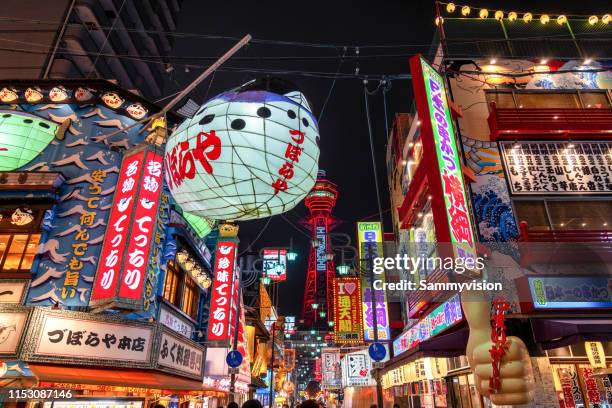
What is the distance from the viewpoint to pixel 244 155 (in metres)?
5.05

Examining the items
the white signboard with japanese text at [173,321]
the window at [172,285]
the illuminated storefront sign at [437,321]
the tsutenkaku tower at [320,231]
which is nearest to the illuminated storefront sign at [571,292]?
the illuminated storefront sign at [437,321]

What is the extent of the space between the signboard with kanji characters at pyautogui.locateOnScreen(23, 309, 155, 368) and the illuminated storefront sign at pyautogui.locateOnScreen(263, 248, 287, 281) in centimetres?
2054

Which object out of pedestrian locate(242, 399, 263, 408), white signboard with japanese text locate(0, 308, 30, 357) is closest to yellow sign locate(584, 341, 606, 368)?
pedestrian locate(242, 399, 263, 408)

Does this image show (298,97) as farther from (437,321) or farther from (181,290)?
(181,290)

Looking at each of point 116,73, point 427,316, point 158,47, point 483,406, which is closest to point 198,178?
point 483,406

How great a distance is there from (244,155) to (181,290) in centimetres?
1269

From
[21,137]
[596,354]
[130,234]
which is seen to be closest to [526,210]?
[596,354]

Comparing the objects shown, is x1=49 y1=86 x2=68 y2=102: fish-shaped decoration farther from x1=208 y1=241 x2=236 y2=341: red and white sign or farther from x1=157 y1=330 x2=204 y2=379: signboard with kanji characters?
x1=157 y1=330 x2=204 y2=379: signboard with kanji characters

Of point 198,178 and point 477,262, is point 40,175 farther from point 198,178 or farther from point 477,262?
point 477,262

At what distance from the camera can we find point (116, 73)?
39.8 metres

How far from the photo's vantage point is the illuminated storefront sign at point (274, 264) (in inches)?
1257

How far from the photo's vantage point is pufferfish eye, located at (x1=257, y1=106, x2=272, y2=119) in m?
5.27

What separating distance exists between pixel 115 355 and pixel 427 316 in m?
11.1

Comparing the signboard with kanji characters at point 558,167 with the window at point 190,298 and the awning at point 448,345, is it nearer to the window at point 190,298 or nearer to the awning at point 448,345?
the awning at point 448,345
